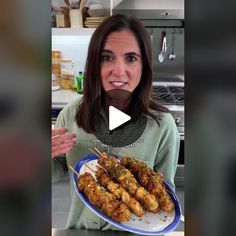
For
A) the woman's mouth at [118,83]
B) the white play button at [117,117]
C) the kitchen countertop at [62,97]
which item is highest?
the woman's mouth at [118,83]

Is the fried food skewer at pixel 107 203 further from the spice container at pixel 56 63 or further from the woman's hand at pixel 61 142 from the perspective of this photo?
the spice container at pixel 56 63

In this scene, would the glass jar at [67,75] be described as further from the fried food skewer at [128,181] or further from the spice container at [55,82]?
the fried food skewer at [128,181]

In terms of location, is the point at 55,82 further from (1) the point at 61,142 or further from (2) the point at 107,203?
(2) the point at 107,203

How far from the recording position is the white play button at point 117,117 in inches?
25.3

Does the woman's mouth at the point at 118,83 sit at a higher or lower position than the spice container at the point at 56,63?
lower

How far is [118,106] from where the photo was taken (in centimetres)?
65

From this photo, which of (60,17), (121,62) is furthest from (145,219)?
(60,17)

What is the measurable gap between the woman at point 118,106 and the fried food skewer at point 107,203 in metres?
0.03
